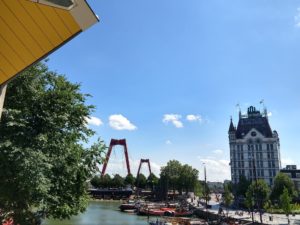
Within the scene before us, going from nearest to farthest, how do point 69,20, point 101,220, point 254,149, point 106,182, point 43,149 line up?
1. point 69,20
2. point 43,149
3. point 101,220
4. point 254,149
5. point 106,182

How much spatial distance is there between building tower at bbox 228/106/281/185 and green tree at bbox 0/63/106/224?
9440 centimetres

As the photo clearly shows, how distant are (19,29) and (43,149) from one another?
9.91m

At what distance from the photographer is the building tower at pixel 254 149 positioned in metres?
106

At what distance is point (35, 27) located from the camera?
4441mm

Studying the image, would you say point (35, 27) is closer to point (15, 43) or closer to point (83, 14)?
point (15, 43)

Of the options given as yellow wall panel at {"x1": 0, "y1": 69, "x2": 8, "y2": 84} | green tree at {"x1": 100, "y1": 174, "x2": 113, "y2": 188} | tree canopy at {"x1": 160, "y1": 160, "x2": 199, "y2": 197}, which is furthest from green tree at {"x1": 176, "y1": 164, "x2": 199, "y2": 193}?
yellow wall panel at {"x1": 0, "y1": 69, "x2": 8, "y2": 84}

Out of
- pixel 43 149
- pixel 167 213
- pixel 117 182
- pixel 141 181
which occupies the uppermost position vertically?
pixel 141 181

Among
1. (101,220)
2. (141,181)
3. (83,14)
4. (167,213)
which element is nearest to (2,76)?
(83,14)

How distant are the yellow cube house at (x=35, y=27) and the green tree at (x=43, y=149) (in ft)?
27.2

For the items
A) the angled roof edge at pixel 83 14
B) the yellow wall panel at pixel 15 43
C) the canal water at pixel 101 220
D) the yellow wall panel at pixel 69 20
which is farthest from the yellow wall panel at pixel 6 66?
the canal water at pixel 101 220

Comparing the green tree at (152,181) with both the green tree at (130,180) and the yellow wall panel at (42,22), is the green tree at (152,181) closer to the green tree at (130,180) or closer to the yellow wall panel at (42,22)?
the green tree at (130,180)

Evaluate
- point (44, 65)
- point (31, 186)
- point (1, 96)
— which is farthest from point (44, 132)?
point (1, 96)

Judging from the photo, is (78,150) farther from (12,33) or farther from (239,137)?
(239,137)

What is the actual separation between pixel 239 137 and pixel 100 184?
6271cm
